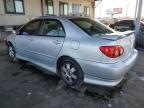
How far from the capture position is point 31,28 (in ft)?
14.8

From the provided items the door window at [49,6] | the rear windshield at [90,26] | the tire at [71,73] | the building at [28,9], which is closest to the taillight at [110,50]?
the rear windshield at [90,26]

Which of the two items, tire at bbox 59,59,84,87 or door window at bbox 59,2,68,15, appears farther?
door window at bbox 59,2,68,15

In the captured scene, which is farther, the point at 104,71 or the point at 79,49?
the point at 79,49

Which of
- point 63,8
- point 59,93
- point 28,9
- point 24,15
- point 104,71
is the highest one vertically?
point 63,8

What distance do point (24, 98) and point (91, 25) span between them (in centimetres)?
216

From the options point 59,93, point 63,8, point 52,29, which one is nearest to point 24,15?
point 63,8

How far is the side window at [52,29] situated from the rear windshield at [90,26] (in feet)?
1.13

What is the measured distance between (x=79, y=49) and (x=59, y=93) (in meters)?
1.02

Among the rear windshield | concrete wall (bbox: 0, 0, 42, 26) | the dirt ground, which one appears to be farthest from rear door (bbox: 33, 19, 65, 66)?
concrete wall (bbox: 0, 0, 42, 26)

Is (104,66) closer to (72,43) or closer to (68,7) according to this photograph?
(72,43)

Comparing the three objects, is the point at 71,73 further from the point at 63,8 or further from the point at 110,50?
the point at 63,8

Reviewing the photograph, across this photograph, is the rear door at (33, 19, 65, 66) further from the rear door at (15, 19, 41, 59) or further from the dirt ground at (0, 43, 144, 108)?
the dirt ground at (0, 43, 144, 108)

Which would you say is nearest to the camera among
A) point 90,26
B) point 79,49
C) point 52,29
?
point 79,49

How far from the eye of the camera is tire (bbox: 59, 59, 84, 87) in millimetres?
3322
